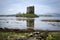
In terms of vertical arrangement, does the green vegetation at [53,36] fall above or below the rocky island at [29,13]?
below

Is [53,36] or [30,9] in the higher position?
[30,9]

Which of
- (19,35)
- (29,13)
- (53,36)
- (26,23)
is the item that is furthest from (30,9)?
(53,36)

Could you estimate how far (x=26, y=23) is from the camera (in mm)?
1907

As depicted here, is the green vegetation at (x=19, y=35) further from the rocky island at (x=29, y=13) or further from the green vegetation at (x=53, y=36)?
the rocky island at (x=29, y=13)

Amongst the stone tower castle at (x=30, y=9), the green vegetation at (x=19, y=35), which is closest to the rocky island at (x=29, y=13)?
the stone tower castle at (x=30, y=9)

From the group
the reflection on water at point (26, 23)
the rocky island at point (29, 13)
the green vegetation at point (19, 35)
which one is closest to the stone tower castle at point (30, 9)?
the rocky island at point (29, 13)

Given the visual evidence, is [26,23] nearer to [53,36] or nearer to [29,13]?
[29,13]

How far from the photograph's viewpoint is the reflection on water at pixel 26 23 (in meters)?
1.88

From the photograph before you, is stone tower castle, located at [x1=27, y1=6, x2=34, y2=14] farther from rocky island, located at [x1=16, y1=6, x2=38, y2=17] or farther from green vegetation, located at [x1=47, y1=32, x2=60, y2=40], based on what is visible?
green vegetation, located at [x1=47, y1=32, x2=60, y2=40]

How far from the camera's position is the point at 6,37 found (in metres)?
1.88

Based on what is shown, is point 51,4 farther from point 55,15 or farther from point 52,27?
point 52,27

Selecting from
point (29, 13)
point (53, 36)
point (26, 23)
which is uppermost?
point (29, 13)

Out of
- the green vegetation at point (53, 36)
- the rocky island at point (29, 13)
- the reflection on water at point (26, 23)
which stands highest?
the rocky island at point (29, 13)

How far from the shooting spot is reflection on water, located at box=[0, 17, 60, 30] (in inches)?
74.0
